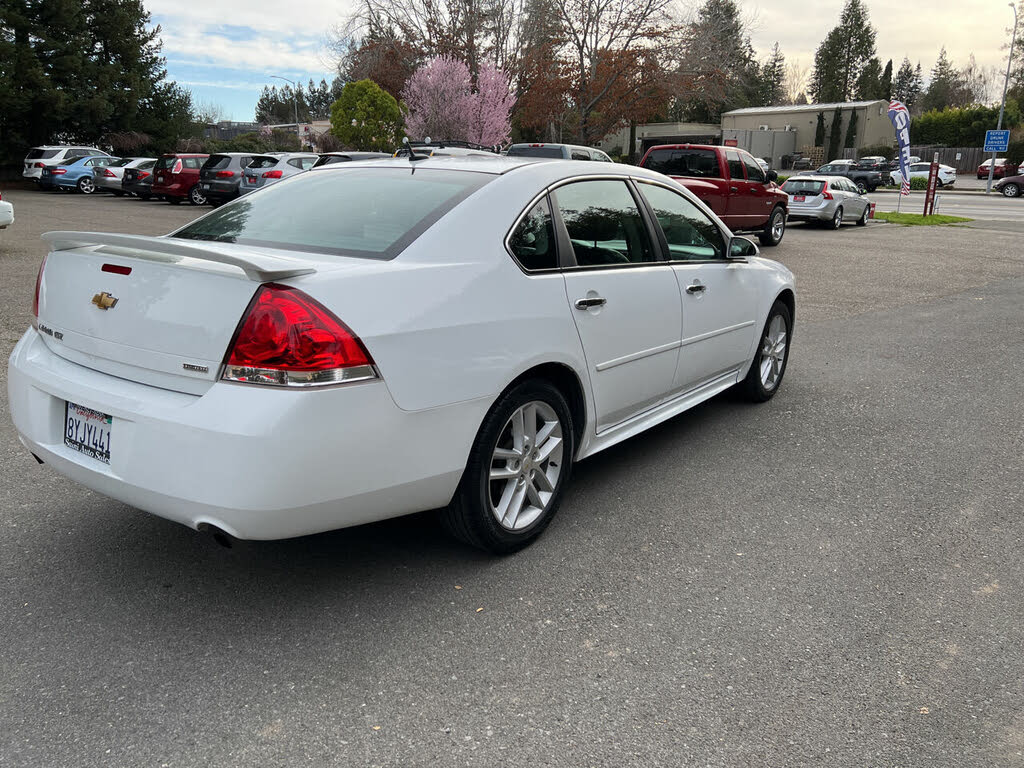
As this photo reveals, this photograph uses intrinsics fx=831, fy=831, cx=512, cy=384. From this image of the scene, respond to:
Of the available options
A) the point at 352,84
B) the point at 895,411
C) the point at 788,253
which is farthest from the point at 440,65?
the point at 895,411

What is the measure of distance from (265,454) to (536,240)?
5.10 ft

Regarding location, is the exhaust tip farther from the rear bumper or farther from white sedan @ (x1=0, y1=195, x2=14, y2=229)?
white sedan @ (x1=0, y1=195, x2=14, y2=229)

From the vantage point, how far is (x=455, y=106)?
3784 centimetres

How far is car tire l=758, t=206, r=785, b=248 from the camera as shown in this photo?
17.3 m

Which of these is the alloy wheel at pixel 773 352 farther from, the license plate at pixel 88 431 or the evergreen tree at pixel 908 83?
the evergreen tree at pixel 908 83

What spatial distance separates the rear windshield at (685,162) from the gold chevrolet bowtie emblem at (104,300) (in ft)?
45.4

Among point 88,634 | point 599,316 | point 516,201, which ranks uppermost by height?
point 516,201

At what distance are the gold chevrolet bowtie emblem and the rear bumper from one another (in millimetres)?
246

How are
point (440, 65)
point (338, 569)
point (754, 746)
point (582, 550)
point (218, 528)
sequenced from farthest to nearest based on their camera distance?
point (440, 65) < point (582, 550) < point (338, 569) < point (218, 528) < point (754, 746)

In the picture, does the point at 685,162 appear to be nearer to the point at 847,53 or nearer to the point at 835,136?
the point at 835,136

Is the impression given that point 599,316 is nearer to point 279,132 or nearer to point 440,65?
point 440,65

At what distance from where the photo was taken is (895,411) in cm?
572

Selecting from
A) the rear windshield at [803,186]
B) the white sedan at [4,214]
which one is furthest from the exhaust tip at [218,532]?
the rear windshield at [803,186]

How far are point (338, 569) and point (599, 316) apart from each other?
156cm
